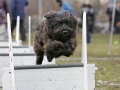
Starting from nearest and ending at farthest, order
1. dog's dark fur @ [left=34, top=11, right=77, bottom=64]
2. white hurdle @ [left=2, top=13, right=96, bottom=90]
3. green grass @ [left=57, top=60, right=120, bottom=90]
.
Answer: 1. dog's dark fur @ [left=34, top=11, right=77, bottom=64]
2. white hurdle @ [left=2, top=13, right=96, bottom=90]
3. green grass @ [left=57, top=60, right=120, bottom=90]

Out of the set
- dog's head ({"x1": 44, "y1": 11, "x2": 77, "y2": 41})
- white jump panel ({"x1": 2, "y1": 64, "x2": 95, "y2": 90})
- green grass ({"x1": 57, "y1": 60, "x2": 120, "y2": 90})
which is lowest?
green grass ({"x1": 57, "y1": 60, "x2": 120, "y2": 90})

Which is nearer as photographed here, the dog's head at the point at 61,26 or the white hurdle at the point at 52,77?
the dog's head at the point at 61,26

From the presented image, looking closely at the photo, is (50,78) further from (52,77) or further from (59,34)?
(59,34)

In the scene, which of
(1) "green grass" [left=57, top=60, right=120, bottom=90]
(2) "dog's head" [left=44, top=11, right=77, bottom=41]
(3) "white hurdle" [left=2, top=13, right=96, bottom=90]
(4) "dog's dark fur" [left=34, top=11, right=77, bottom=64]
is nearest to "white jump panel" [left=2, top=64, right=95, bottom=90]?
(3) "white hurdle" [left=2, top=13, right=96, bottom=90]

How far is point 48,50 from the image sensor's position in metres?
5.35

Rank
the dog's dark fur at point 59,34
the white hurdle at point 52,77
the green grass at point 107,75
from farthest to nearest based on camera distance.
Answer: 1. the green grass at point 107,75
2. the white hurdle at point 52,77
3. the dog's dark fur at point 59,34

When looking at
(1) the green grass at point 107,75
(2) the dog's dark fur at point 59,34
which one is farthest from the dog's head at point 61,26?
(1) the green grass at point 107,75

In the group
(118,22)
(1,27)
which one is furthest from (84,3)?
(1,27)

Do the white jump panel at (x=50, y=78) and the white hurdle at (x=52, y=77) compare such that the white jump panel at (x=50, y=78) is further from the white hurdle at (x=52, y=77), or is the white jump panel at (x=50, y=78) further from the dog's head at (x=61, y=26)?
the dog's head at (x=61, y=26)

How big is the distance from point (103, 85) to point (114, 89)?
0.46m

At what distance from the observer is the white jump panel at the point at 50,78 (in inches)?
214

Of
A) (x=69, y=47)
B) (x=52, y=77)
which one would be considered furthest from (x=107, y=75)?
(x=69, y=47)

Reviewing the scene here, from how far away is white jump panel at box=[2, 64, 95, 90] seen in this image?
5445 mm

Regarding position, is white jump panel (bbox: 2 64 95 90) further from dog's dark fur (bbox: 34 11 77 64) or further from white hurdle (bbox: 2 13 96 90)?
dog's dark fur (bbox: 34 11 77 64)
